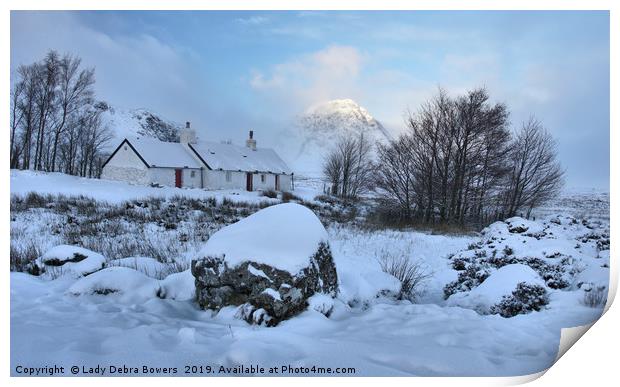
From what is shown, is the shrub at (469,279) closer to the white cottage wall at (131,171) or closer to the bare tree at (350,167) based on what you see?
the bare tree at (350,167)

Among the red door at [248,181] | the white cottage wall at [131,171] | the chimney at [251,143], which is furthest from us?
the white cottage wall at [131,171]

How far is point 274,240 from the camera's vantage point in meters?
2.93

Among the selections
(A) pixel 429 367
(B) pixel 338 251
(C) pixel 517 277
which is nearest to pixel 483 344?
(A) pixel 429 367

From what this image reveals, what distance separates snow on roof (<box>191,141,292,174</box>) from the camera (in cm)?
362

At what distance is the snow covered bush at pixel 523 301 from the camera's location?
9.85ft

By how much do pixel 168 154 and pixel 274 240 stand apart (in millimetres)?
4127

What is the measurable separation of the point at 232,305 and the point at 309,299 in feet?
1.90

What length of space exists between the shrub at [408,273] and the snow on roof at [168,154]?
2594mm

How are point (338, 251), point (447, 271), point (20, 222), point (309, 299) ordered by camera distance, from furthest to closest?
point (20, 222)
point (338, 251)
point (447, 271)
point (309, 299)

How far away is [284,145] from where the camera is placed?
3516mm

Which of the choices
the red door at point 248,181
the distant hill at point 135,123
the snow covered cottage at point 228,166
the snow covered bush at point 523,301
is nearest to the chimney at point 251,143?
the snow covered cottage at point 228,166

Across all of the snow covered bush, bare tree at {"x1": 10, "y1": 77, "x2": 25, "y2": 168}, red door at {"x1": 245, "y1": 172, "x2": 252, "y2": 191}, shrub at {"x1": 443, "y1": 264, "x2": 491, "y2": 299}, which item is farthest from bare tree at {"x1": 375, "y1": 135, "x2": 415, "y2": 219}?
bare tree at {"x1": 10, "y1": 77, "x2": 25, "y2": 168}

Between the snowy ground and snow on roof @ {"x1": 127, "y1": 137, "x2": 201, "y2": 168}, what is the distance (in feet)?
5.79
